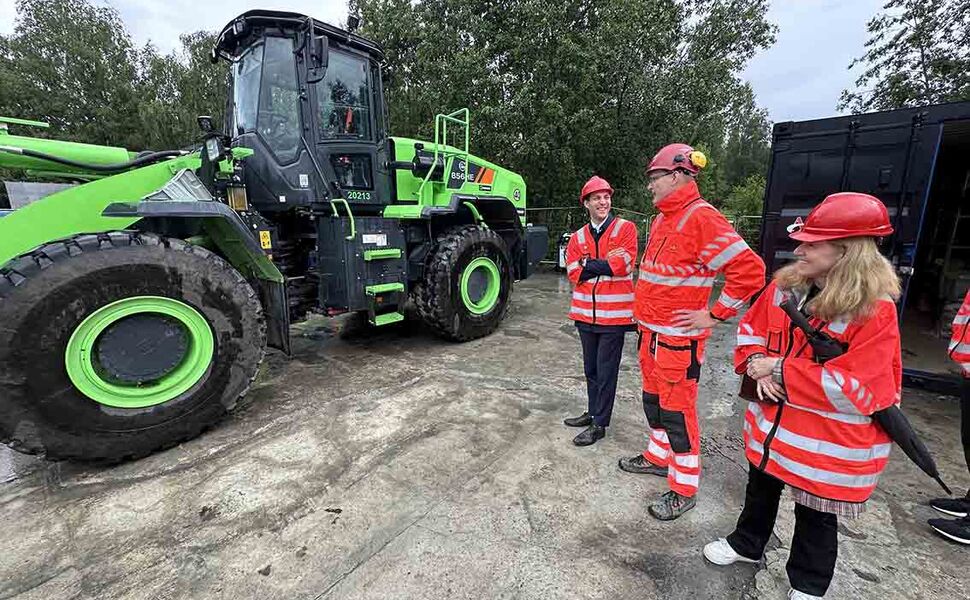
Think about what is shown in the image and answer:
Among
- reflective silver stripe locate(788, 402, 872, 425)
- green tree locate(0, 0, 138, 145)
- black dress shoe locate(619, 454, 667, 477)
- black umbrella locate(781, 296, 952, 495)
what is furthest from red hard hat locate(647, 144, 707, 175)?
green tree locate(0, 0, 138, 145)

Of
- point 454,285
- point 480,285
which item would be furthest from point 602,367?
point 480,285

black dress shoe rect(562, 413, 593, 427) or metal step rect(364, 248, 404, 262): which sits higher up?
metal step rect(364, 248, 404, 262)

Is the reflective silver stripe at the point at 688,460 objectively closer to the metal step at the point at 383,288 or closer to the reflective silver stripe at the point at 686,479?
the reflective silver stripe at the point at 686,479

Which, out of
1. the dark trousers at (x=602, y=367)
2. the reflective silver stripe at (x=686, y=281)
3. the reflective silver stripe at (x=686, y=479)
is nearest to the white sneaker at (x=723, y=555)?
the reflective silver stripe at (x=686, y=479)

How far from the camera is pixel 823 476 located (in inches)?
55.3

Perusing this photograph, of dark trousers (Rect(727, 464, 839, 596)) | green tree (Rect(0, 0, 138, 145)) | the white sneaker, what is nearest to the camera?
dark trousers (Rect(727, 464, 839, 596))

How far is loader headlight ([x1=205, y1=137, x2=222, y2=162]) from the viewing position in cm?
324

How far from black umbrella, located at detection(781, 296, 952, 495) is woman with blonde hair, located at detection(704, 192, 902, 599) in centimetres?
2

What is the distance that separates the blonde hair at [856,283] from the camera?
4.26ft

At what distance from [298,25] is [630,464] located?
4173 mm

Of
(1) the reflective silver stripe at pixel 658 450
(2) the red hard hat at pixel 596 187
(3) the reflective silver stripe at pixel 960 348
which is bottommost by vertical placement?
(1) the reflective silver stripe at pixel 658 450

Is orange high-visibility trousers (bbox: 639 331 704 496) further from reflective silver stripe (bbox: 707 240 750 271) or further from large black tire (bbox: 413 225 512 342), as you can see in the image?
large black tire (bbox: 413 225 512 342)

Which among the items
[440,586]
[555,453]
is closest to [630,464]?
[555,453]

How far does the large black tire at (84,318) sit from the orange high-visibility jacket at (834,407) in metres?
2.91
